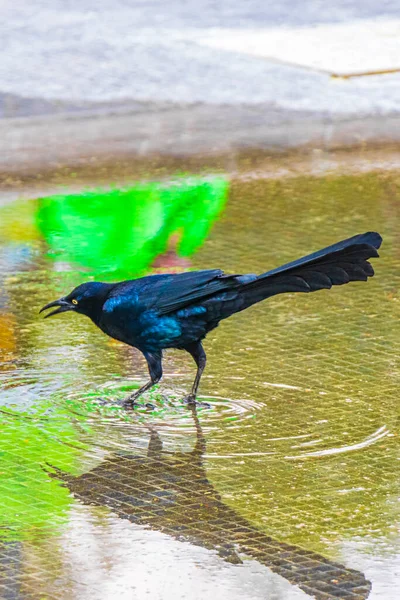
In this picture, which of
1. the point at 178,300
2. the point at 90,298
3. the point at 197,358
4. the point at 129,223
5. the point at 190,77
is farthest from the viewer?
the point at 190,77

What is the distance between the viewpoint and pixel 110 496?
525 centimetres

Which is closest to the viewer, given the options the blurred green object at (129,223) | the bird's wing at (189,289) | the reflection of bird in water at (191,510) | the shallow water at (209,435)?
the reflection of bird in water at (191,510)

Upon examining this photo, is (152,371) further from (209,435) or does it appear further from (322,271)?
(322,271)

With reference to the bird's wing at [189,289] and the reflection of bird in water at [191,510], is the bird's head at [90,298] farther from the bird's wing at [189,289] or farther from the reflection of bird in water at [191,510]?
the reflection of bird in water at [191,510]

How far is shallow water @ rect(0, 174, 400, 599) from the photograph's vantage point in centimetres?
465

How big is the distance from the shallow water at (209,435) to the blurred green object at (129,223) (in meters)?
0.03

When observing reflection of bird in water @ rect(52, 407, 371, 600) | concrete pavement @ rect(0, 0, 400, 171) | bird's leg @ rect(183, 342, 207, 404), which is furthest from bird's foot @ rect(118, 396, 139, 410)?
concrete pavement @ rect(0, 0, 400, 171)

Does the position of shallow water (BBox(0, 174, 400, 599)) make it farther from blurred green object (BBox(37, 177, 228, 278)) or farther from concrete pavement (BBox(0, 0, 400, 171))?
concrete pavement (BBox(0, 0, 400, 171))

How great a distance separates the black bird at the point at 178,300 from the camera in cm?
566

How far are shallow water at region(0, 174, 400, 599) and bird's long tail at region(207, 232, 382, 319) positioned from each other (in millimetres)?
617

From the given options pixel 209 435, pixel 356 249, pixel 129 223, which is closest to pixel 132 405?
pixel 209 435

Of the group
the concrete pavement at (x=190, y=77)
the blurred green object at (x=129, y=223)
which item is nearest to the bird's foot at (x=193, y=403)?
the blurred green object at (x=129, y=223)

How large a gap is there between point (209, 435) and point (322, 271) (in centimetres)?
85

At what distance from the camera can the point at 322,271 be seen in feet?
18.5
